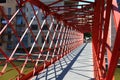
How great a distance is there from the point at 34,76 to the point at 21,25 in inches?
1411

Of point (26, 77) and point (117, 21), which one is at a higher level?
point (117, 21)

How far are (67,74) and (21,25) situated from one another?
3567cm

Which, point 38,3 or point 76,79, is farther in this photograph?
point 38,3

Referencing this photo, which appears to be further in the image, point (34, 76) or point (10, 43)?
point (10, 43)

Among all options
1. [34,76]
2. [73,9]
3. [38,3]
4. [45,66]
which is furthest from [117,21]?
[73,9]

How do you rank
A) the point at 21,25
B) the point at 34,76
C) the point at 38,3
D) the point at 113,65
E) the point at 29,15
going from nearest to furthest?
the point at 113,65 → the point at 34,76 → the point at 38,3 → the point at 29,15 → the point at 21,25

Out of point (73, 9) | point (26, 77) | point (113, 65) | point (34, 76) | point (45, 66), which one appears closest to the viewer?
point (113, 65)

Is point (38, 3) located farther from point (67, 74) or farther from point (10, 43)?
point (10, 43)

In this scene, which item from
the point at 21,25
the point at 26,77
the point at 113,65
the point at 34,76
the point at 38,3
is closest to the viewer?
the point at 113,65

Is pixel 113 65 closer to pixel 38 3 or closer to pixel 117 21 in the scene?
pixel 117 21

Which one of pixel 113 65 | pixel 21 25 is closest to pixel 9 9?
pixel 21 25

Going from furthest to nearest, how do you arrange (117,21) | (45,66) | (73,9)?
(73,9) < (45,66) < (117,21)

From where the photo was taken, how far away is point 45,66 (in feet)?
31.5

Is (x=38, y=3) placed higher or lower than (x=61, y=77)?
higher
